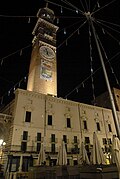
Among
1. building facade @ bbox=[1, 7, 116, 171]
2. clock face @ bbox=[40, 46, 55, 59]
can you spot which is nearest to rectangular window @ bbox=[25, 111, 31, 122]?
building facade @ bbox=[1, 7, 116, 171]

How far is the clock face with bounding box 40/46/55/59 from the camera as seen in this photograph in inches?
1483

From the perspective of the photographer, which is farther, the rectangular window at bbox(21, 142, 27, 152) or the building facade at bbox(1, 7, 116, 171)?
the building facade at bbox(1, 7, 116, 171)

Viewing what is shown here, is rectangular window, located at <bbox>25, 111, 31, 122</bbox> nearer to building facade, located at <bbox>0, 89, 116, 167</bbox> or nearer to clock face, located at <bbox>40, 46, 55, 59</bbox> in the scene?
building facade, located at <bbox>0, 89, 116, 167</bbox>

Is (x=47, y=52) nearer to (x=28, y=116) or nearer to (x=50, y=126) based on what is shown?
(x=28, y=116)

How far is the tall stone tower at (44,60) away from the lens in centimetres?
3348

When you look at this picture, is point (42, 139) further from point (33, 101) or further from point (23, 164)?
point (33, 101)

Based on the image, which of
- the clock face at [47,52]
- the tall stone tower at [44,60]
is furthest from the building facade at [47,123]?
the clock face at [47,52]

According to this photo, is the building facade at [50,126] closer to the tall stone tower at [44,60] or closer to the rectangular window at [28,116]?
the rectangular window at [28,116]

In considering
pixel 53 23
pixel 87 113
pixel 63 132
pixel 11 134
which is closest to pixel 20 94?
pixel 11 134

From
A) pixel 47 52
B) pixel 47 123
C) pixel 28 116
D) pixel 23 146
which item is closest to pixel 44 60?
pixel 47 52

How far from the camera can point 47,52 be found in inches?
1522

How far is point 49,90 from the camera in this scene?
3384 centimetres

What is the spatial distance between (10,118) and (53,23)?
3479 centimetres

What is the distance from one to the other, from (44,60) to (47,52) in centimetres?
295
